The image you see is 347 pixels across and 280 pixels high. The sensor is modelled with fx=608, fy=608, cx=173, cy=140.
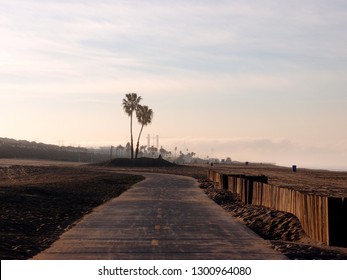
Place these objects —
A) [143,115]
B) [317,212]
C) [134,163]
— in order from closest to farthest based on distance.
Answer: [317,212] → [134,163] → [143,115]

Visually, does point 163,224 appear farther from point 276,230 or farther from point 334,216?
point 334,216

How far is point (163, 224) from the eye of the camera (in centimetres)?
2244

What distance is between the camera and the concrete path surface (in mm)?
14977

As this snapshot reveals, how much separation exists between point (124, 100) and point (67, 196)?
355ft

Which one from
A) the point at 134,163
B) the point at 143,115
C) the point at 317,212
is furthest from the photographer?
the point at 143,115

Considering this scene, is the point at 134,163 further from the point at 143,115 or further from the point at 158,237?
the point at 158,237

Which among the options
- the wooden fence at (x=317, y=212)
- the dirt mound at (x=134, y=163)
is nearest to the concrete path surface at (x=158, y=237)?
the wooden fence at (x=317, y=212)

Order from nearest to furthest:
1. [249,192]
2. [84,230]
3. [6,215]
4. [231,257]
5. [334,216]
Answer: [231,257], [334,216], [84,230], [6,215], [249,192]

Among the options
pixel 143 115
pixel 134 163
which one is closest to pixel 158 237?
pixel 134 163

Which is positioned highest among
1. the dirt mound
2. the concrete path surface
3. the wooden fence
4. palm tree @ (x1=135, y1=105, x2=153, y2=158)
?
palm tree @ (x1=135, y1=105, x2=153, y2=158)

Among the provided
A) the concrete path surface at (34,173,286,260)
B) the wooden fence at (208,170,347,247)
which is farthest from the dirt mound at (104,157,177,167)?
the wooden fence at (208,170,347,247)

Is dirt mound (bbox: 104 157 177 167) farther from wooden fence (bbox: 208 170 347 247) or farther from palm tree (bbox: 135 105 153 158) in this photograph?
wooden fence (bbox: 208 170 347 247)

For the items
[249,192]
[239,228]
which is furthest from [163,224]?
[249,192]

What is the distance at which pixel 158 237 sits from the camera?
18516 millimetres
